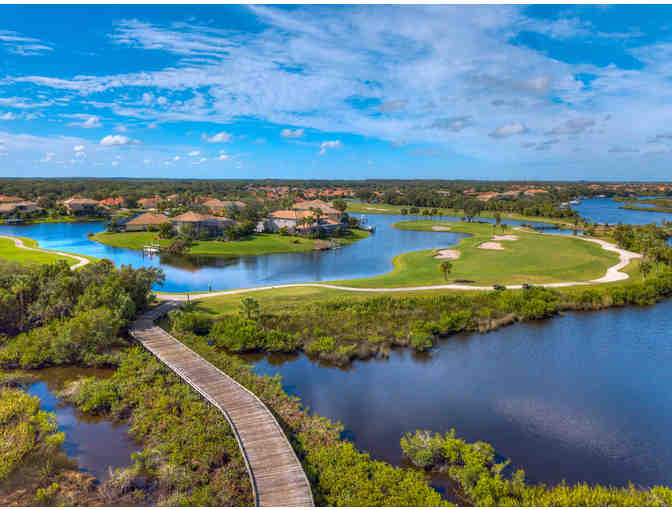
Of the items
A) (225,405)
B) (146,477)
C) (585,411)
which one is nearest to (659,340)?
(585,411)

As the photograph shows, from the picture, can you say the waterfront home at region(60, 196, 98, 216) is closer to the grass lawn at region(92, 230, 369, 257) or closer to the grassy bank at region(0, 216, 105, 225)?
the grassy bank at region(0, 216, 105, 225)

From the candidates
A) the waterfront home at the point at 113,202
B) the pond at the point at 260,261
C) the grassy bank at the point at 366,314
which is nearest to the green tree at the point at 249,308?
the grassy bank at the point at 366,314

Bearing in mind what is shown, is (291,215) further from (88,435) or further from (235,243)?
(88,435)

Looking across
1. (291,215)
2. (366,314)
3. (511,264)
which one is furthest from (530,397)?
(291,215)

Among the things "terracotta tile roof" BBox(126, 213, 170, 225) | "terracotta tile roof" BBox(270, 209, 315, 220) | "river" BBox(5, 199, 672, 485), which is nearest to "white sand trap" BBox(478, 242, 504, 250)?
"river" BBox(5, 199, 672, 485)

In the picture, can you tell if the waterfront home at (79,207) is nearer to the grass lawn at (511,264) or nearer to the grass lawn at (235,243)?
the grass lawn at (235,243)

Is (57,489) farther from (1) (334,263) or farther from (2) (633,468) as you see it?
(1) (334,263)
